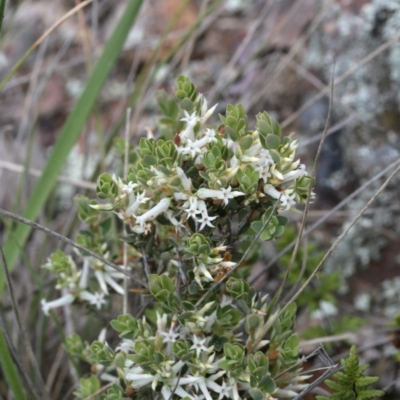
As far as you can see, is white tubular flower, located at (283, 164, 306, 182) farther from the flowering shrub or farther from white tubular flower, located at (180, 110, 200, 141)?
white tubular flower, located at (180, 110, 200, 141)

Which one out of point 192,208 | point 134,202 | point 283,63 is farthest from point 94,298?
point 283,63

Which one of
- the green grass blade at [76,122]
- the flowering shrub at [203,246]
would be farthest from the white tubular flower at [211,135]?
the green grass blade at [76,122]

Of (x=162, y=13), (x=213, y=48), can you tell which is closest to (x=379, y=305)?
(x=213, y=48)

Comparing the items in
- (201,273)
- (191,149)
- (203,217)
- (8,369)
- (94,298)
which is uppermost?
(191,149)

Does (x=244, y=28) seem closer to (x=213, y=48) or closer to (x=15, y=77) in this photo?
(x=213, y=48)

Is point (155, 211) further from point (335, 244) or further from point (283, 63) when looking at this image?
point (283, 63)

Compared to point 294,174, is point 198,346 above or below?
below
